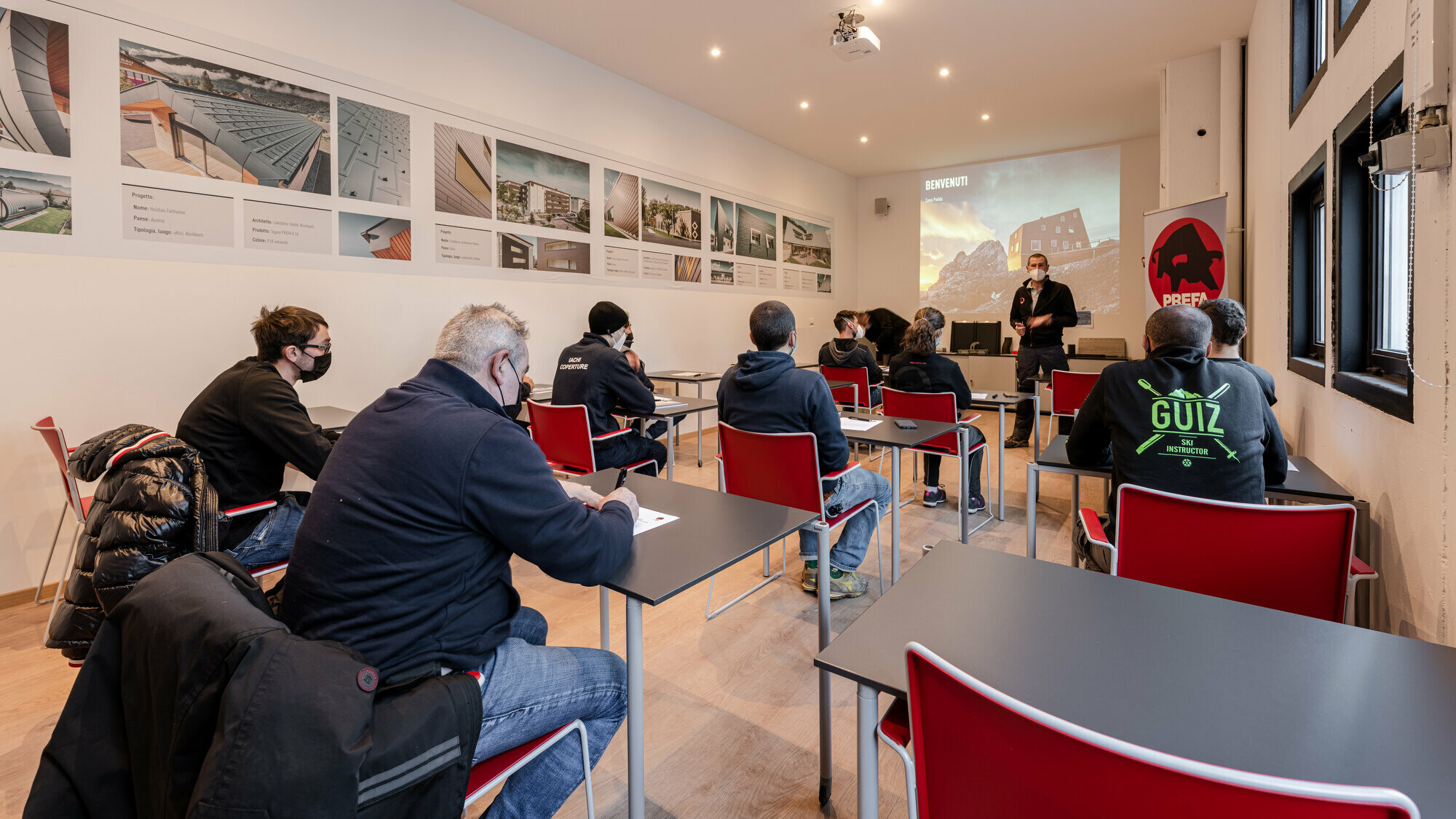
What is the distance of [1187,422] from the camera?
1851 mm

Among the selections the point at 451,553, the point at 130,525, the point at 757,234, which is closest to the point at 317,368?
the point at 130,525

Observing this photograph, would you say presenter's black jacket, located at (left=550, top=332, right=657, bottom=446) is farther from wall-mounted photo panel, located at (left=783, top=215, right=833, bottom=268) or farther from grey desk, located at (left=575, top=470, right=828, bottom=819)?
A: wall-mounted photo panel, located at (left=783, top=215, right=833, bottom=268)

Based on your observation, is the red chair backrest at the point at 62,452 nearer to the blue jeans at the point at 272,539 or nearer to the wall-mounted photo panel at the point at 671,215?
the blue jeans at the point at 272,539

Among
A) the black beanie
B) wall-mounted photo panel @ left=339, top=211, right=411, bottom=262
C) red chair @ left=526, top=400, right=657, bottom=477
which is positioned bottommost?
red chair @ left=526, top=400, right=657, bottom=477

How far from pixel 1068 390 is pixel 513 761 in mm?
4421

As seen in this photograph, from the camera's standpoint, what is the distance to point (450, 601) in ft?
3.79

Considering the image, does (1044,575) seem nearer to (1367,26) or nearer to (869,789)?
(869,789)

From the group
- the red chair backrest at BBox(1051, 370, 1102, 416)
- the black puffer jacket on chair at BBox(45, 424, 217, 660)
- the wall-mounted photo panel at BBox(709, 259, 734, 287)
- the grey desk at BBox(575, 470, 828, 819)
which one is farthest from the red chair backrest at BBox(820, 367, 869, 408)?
the black puffer jacket on chair at BBox(45, 424, 217, 660)

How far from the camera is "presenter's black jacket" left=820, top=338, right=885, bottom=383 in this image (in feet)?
17.4

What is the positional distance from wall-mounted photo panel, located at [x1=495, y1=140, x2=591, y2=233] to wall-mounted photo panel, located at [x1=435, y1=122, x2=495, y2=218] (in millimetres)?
90

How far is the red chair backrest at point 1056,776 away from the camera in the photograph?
50 cm

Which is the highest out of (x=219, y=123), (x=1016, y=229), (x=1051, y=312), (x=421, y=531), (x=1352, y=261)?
(x=1016, y=229)

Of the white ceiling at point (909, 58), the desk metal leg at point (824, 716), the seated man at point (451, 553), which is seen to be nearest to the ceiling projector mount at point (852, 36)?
the white ceiling at point (909, 58)

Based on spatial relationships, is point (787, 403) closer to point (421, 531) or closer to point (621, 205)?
point (421, 531)
